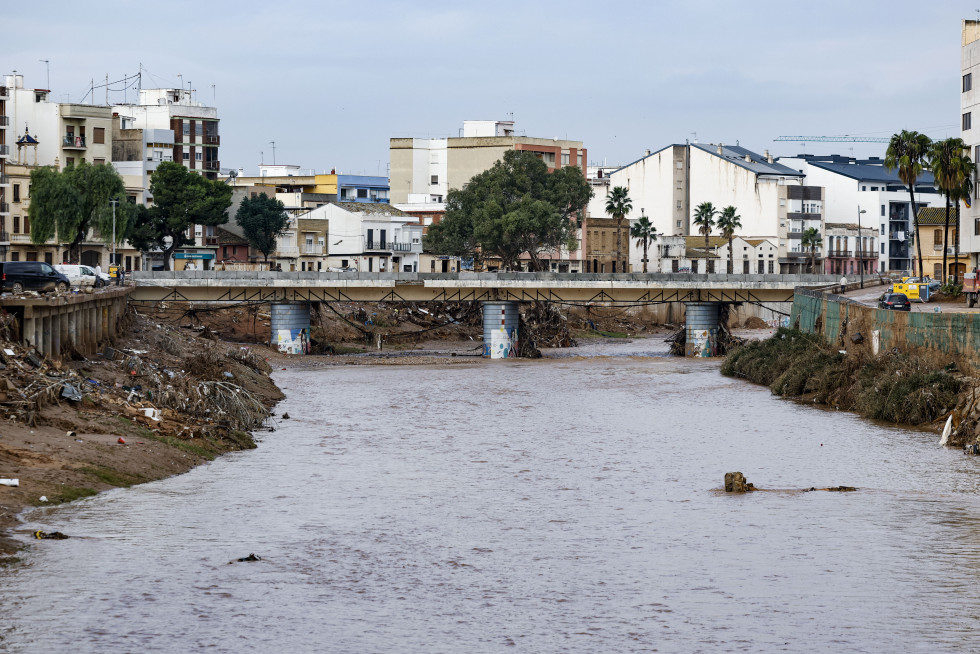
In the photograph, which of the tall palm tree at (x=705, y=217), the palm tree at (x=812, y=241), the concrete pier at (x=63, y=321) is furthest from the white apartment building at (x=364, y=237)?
the concrete pier at (x=63, y=321)

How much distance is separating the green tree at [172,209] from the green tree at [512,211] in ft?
60.3

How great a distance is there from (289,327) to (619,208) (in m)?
58.4

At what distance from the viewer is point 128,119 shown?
411 feet

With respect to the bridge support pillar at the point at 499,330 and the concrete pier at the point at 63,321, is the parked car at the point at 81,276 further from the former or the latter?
the bridge support pillar at the point at 499,330

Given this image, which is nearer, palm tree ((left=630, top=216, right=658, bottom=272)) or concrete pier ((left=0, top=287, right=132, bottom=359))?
concrete pier ((left=0, top=287, right=132, bottom=359))

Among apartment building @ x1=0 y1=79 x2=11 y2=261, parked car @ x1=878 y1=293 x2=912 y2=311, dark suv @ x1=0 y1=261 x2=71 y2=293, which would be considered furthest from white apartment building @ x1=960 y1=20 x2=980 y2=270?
apartment building @ x1=0 y1=79 x2=11 y2=261

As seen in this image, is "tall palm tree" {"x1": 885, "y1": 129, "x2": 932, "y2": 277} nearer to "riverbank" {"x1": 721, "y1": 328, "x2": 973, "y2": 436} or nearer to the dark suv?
"riverbank" {"x1": 721, "y1": 328, "x2": 973, "y2": 436}

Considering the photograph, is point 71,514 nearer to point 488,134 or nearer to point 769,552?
point 769,552

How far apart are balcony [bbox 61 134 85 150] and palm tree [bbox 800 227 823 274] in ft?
232

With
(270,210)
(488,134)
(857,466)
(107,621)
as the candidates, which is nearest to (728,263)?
(488,134)

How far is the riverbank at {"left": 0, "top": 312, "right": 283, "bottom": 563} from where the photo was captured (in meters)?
29.5

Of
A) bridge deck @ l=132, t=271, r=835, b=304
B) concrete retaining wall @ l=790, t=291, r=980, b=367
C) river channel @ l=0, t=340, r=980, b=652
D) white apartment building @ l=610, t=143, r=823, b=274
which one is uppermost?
white apartment building @ l=610, t=143, r=823, b=274

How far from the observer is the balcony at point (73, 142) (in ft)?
357

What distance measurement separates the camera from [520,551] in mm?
26688
